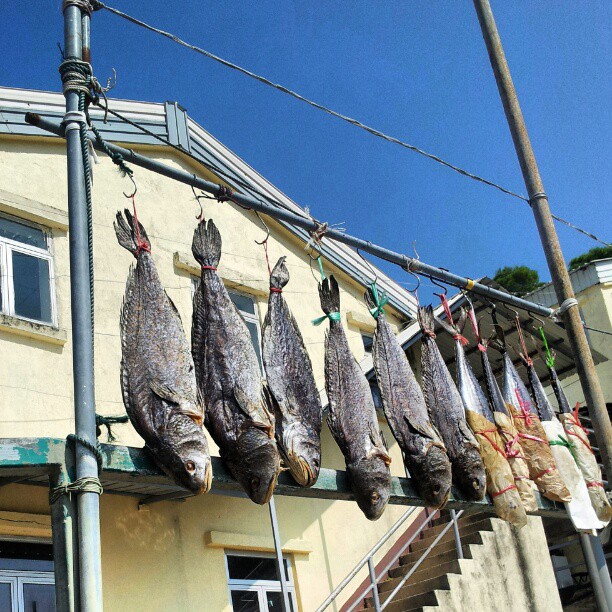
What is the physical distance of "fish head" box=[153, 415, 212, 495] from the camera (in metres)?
4.33

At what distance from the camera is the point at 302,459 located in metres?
4.94

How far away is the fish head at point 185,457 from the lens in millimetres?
4332

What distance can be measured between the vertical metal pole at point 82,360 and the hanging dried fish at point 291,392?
1.30 metres

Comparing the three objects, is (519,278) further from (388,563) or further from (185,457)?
(185,457)

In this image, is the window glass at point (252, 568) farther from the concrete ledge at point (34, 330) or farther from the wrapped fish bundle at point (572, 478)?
the wrapped fish bundle at point (572, 478)

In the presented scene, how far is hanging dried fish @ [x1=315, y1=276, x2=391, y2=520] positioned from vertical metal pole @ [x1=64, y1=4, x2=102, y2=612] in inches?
72.7

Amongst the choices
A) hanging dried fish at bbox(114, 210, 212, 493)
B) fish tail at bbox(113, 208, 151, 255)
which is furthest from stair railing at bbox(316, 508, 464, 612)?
fish tail at bbox(113, 208, 151, 255)

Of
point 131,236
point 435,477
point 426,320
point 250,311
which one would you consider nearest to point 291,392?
point 435,477

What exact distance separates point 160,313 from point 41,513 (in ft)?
11.5

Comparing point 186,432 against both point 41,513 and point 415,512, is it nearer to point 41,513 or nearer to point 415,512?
point 41,513

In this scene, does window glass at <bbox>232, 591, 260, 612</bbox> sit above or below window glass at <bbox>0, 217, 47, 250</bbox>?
below

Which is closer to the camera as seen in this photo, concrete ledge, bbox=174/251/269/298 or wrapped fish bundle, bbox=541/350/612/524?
wrapped fish bundle, bbox=541/350/612/524

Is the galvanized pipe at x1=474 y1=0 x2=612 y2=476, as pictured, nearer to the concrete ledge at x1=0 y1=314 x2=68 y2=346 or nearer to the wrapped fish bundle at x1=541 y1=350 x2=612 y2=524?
the wrapped fish bundle at x1=541 y1=350 x2=612 y2=524

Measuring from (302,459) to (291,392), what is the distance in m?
0.49
